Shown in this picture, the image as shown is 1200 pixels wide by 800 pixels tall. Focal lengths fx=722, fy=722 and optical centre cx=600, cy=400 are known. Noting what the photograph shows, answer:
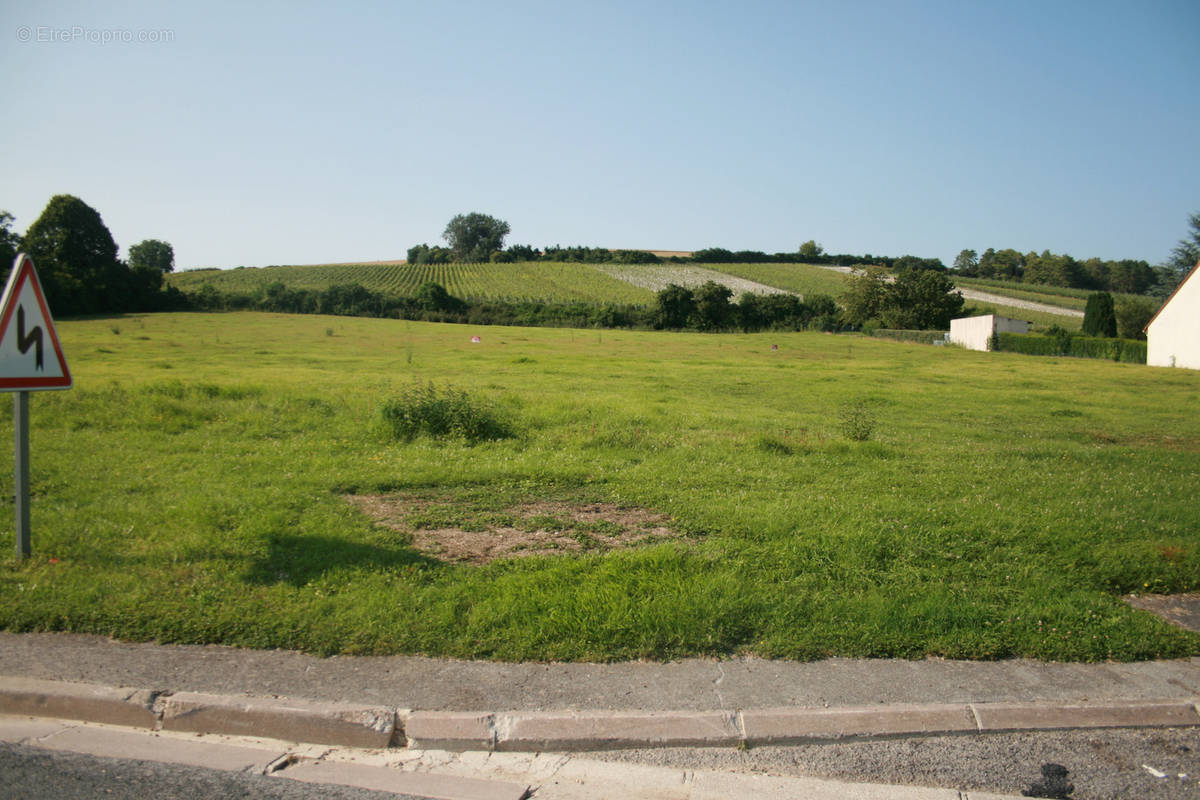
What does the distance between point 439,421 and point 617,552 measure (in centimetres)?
633

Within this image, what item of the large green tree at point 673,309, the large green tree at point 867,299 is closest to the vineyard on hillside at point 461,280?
the large green tree at point 673,309

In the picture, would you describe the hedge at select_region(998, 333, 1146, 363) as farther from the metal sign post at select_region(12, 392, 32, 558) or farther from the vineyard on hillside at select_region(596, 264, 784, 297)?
the metal sign post at select_region(12, 392, 32, 558)

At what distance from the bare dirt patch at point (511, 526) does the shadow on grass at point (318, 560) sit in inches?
13.1

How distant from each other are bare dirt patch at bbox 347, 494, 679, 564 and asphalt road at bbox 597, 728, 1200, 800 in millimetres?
2844

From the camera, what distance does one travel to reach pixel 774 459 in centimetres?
1037

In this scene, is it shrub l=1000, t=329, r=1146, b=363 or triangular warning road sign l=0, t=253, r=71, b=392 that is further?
shrub l=1000, t=329, r=1146, b=363

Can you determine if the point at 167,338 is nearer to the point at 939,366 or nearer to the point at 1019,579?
the point at 939,366

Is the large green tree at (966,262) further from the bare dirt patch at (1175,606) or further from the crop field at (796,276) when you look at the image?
the bare dirt patch at (1175,606)

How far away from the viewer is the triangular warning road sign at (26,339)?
5659 mm

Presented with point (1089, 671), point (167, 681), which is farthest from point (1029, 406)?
point (167, 681)

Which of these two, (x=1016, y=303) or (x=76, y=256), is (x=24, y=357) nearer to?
(x=76, y=256)

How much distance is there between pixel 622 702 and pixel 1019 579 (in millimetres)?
3815

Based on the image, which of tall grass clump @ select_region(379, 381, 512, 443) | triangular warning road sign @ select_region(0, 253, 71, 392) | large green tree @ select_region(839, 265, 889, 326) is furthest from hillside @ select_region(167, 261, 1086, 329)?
triangular warning road sign @ select_region(0, 253, 71, 392)

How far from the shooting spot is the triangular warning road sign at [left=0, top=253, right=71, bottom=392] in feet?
18.6
